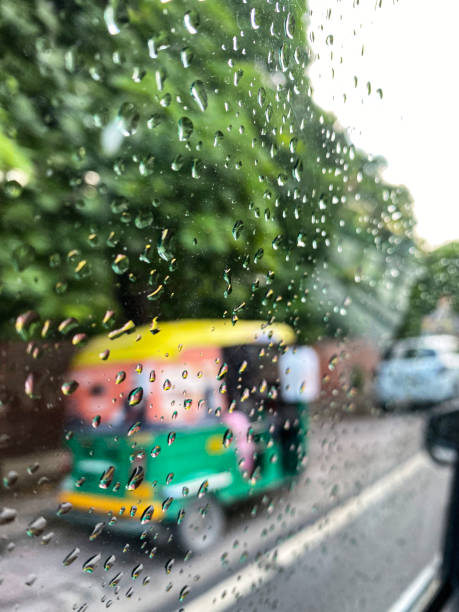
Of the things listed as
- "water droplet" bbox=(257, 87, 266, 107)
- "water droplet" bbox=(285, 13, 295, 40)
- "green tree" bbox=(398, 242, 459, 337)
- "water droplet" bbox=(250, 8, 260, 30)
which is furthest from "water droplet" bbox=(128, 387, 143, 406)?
"green tree" bbox=(398, 242, 459, 337)

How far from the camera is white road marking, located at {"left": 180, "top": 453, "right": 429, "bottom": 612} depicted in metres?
1.05

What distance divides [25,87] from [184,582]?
31.7 inches

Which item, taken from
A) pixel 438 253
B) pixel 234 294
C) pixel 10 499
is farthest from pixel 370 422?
pixel 10 499

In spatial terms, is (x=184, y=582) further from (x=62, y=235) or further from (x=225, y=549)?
(x=62, y=235)

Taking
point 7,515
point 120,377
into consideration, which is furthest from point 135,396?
point 7,515

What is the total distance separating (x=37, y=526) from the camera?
686mm

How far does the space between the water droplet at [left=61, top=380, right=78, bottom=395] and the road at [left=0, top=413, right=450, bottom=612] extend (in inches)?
5.1

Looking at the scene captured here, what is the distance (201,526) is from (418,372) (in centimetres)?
220

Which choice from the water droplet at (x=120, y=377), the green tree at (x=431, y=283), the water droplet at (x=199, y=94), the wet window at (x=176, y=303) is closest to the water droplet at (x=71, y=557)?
the wet window at (x=176, y=303)

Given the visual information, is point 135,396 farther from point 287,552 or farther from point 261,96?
point 287,552

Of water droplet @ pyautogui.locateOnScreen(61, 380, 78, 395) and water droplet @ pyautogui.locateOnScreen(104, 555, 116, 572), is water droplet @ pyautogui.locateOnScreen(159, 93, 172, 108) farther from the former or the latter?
water droplet @ pyautogui.locateOnScreen(104, 555, 116, 572)

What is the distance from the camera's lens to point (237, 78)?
1.01 metres

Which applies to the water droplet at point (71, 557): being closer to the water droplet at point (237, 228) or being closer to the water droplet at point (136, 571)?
the water droplet at point (136, 571)

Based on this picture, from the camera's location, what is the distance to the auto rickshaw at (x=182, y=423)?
77cm
